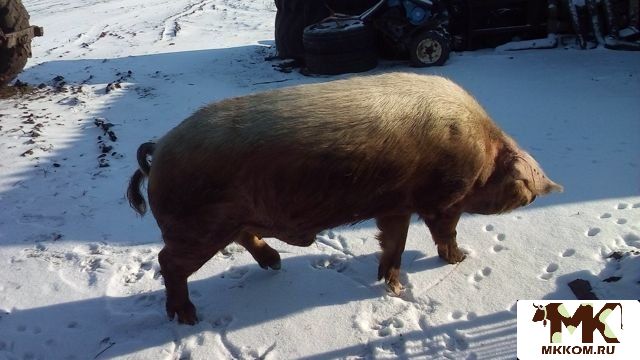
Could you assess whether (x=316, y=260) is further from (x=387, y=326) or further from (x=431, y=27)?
(x=431, y=27)

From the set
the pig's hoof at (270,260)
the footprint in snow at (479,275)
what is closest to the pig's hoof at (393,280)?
the footprint in snow at (479,275)

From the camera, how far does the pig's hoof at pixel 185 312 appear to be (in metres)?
3.49

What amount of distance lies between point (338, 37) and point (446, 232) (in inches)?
193

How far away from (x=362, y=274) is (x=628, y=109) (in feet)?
13.4

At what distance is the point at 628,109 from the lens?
6.06 metres

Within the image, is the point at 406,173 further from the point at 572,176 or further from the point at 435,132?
the point at 572,176

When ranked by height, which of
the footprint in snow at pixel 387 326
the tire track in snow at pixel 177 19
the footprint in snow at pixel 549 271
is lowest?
the footprint in snow at pixel 387 326

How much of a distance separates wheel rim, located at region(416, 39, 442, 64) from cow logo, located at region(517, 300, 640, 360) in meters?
5.41

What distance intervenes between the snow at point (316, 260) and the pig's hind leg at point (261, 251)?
96mm

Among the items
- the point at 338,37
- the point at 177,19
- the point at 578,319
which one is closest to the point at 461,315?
the point at 578,319

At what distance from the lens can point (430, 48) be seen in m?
7.96

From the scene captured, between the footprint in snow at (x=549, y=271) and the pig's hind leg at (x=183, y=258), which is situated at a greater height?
the pig's hind leg at (x=183, y=258)

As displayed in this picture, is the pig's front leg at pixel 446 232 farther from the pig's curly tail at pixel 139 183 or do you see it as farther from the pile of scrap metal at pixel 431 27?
the pile of scrap metal at pixel 431 27

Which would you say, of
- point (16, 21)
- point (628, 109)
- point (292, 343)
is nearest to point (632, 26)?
point (628, 109)
